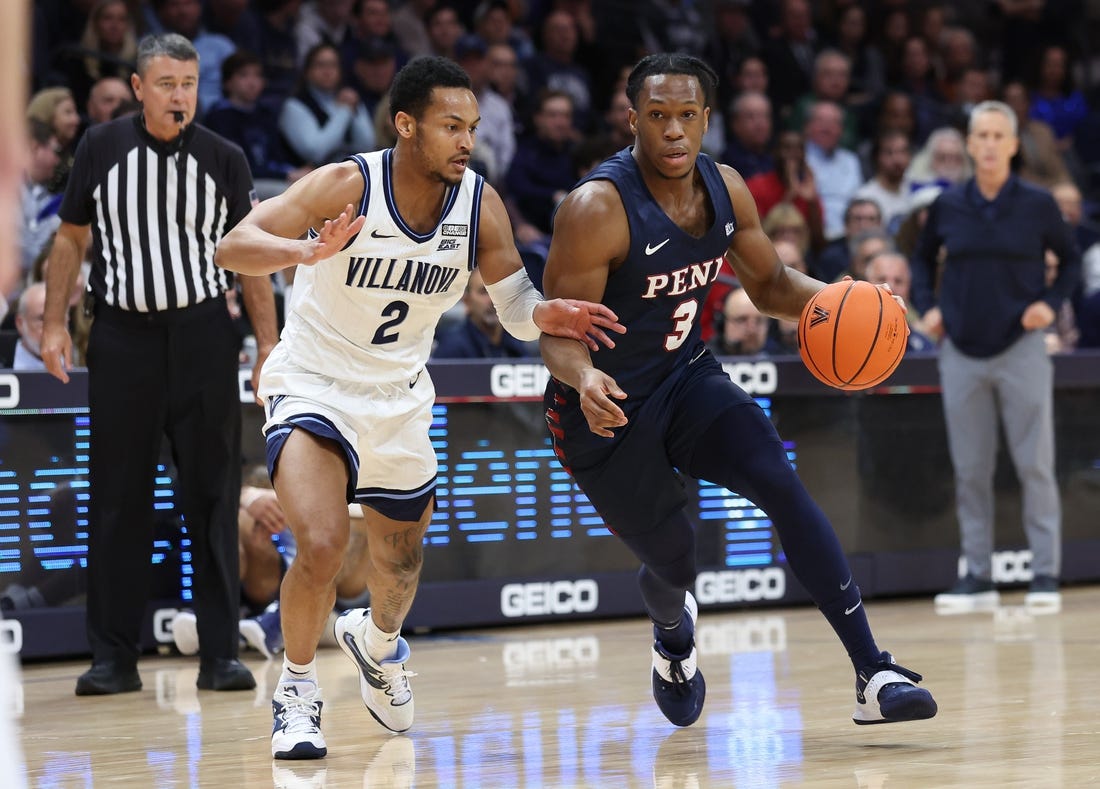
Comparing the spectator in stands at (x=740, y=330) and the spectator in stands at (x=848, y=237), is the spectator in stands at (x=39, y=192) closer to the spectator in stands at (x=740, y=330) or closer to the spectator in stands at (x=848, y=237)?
the spectator in stands at (x=740, y=330)

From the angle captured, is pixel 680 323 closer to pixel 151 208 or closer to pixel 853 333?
pixel 853 333

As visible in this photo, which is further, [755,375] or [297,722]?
[755,375]

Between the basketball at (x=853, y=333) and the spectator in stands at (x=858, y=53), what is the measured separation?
8736mm

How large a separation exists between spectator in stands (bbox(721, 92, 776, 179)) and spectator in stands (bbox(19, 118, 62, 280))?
4808 mm

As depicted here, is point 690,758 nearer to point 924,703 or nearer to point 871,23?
point 924,703

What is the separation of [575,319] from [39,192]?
4.84 m

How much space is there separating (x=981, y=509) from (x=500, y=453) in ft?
8.11

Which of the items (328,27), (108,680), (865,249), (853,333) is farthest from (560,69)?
(853,333)

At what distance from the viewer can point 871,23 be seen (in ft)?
46.5

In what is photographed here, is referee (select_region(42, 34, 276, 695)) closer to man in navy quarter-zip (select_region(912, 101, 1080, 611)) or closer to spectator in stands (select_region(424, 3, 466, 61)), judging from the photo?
man in navy quarter-zip (select_region(912, 101, 1080, 611))

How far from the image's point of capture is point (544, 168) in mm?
10508

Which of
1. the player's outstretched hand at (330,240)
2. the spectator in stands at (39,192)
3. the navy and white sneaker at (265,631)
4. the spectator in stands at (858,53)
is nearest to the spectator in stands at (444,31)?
the spectator in stands at (39,192)

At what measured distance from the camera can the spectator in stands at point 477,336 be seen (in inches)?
313

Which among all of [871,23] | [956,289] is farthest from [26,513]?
[871,23]
